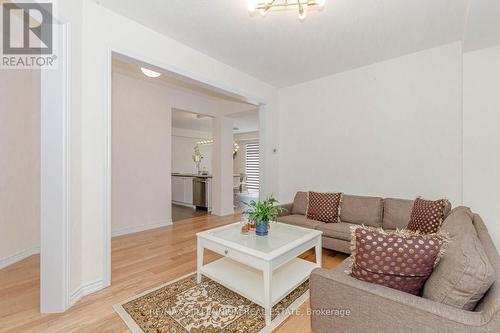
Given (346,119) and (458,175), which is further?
(346,119)

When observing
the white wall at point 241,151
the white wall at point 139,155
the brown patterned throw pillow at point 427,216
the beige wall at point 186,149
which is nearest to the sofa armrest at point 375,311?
the brown patterned throw pillow at point 427,216

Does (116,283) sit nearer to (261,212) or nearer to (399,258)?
(261,212)

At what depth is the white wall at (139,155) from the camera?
12.2 feet

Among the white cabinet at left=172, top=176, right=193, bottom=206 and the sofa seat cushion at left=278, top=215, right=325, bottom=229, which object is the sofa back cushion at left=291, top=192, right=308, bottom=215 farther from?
the white cabinet at left=172, top=176, right=193, bottom=206

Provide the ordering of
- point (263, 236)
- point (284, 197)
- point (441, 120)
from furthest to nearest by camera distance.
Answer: point (284, 197) < point (441, 120) < point (263, 236)

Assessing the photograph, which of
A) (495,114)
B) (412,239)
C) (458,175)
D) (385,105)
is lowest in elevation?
(412,239)

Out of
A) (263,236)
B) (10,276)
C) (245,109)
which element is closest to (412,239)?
(263,236)

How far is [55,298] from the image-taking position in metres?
1.76

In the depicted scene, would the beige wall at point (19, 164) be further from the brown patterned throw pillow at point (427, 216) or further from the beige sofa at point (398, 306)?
the brown patterned throw pillow at point (427, 216)

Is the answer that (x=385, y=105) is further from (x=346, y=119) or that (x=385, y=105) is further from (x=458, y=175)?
(x=458, y=175)

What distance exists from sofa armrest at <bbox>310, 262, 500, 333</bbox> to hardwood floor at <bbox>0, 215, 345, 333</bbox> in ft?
1.72

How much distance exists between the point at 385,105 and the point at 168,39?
3073 millimetres

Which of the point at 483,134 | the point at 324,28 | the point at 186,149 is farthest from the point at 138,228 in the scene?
the point at 186,149

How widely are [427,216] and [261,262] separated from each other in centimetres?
195
